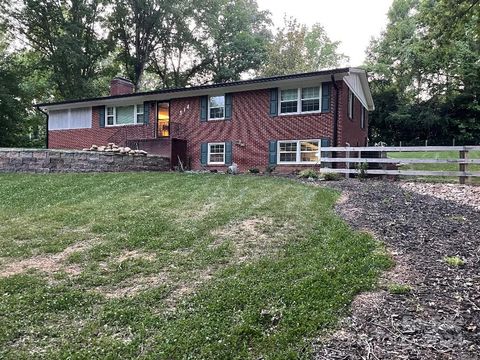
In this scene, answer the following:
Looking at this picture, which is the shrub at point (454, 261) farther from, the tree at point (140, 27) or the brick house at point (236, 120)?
the tree at point (140, 27)

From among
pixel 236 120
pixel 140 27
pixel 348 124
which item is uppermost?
pixel 140 27

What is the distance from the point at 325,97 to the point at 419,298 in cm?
1136

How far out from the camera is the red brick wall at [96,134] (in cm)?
1725

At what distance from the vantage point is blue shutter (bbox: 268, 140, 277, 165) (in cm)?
1444

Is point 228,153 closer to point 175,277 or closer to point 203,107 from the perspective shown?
point 203,107

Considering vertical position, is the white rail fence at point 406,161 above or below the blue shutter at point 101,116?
below

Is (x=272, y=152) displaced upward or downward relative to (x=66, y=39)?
downward

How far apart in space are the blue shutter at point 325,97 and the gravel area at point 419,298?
8.00 meters

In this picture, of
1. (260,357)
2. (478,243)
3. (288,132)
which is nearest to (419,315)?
(260,357)

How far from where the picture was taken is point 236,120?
1528 centimetres

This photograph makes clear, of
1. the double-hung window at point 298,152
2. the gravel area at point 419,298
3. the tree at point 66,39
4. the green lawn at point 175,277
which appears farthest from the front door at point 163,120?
the gravel area at point 419,298

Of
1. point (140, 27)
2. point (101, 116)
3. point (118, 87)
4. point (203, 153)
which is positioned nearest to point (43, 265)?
point (203, 153)

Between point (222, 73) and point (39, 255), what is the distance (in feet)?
90.1

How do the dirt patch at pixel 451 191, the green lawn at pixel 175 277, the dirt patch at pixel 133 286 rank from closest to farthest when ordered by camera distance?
1. the green lawn at pixel 175 277
2. the dirt patch at pixel 133 286
3. the dirt patch at pixel 451 191
